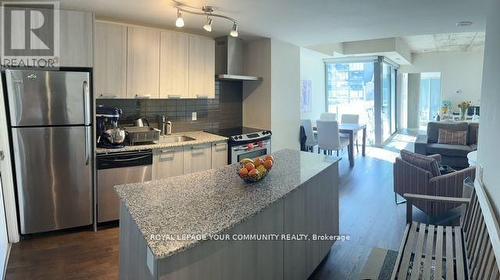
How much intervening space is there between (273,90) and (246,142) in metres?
0.96

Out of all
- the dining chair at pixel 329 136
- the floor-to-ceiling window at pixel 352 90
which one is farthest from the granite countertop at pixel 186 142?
the floor-to-ceiling window at pixel 352 90

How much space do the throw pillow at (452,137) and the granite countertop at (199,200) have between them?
5213 mm

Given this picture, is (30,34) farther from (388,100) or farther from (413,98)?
(413,98)

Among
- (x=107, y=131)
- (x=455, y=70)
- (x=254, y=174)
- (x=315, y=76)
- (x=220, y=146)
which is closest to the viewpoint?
(x=254, y=174)

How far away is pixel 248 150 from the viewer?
182 inches

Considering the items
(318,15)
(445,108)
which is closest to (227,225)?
(318,15)

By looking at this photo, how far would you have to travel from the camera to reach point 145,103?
4.32 metres

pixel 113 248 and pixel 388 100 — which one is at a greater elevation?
pixel 388 100

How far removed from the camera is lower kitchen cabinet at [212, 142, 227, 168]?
4.31 m

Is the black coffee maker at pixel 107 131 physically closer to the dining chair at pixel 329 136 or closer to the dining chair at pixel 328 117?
the dining chair at pixel 329 136

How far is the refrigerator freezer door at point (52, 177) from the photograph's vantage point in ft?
10.5

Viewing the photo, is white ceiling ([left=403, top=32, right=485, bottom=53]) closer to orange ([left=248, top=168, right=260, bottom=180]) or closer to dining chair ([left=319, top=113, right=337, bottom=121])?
dining chair ([left=319, top=113, right=337, bottom=121])

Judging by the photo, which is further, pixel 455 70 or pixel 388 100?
pixel 455 70

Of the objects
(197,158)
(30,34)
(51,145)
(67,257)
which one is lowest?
(67,257)
